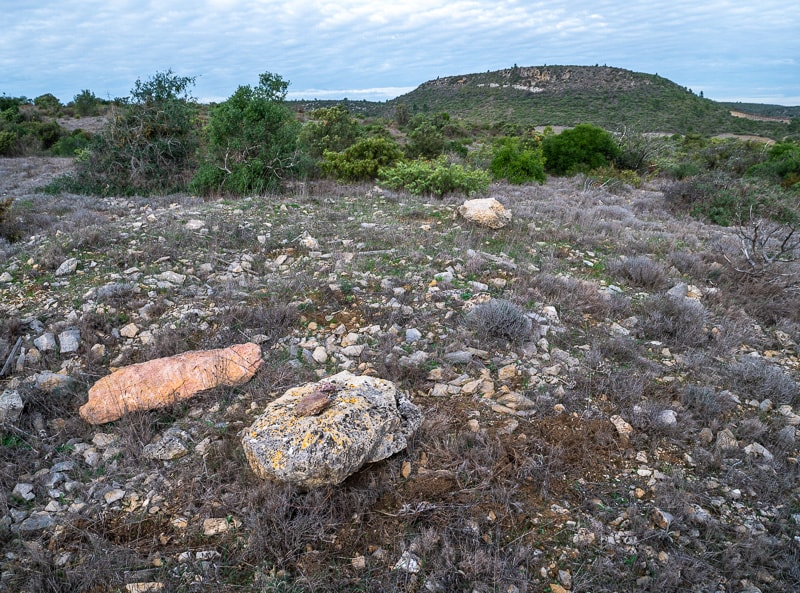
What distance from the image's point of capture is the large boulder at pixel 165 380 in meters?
3.17

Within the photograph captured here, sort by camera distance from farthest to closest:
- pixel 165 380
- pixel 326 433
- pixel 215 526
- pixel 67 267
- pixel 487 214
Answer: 1. pixel 487 214
2. pixel 67 267
3. pixel 165 380
4. pixel 326 433
5. pixel 215 526

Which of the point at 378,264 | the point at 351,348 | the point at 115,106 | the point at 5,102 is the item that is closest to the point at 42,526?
the point at 351,348

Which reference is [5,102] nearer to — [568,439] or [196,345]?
[196,345]

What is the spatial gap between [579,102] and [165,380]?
5062 cm

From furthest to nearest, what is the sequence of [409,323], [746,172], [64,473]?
[746,172], [409,323], [64,473]

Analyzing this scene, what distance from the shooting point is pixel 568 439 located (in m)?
2.95

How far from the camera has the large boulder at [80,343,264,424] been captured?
125 inches

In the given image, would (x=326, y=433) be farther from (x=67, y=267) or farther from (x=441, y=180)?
(x=441, y=180)

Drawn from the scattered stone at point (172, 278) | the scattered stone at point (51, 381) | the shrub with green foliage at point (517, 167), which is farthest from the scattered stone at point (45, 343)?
the shrub with green foliage at point (517, 167)

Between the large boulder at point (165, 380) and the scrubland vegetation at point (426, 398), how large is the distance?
93 millimetres

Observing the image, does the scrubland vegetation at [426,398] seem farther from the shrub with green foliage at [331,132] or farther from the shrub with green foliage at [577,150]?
the shrub with green foliage at [331,132]

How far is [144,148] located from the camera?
10.9m

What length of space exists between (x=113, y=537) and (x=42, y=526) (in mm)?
401

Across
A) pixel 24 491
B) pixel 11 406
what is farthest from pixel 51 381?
pixel 24 491
